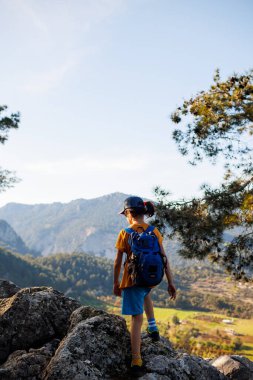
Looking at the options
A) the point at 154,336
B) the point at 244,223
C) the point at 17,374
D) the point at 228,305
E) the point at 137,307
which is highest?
the point at 244,223

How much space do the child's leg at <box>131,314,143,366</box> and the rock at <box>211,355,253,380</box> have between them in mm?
4223

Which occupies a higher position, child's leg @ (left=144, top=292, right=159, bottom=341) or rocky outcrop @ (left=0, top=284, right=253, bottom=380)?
child's leg @ (left=144, top=292, right=159, bottom=341)

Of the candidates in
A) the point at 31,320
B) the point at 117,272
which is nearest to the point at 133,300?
the point at 117,272

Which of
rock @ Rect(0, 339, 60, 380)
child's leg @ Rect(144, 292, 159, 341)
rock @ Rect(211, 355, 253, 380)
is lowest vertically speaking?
rock @ Rect(211, 355, 253, 380)

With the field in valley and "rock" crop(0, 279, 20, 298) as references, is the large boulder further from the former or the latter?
the field in valley

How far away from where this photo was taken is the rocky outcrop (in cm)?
378

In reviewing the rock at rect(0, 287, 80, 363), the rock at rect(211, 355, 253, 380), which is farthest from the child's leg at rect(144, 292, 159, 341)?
A: the rock at rect(211, 355, 253, 380)

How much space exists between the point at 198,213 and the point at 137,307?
6.77 m

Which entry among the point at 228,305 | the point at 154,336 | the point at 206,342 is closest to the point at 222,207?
the point at 154,336

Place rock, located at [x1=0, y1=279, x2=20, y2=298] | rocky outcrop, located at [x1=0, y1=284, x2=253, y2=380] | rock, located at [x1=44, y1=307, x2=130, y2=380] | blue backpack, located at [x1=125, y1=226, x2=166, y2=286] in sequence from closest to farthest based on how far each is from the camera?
1. rock, located at [x1=44, y1=307, x2=130, y2=380]
2. rocky outcrop, located at [x1=0, y1=284, x2=253, y2=380]
3. blue backpack, located at [x1=125, y1=226, x2=166, y2=286]
4. rock, located at [x1=0, y1=279, x2=20, y2=298]

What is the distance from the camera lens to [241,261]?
1066cm

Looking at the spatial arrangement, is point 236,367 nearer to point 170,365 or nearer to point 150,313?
point 170,365

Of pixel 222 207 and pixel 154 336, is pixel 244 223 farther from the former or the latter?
pixel 154 336

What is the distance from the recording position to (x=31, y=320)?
5.01 metres
